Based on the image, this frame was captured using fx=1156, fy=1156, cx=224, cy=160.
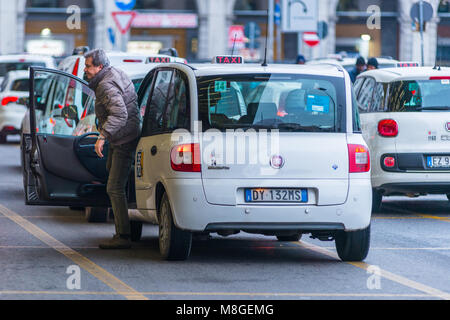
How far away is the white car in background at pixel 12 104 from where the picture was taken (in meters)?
26.1

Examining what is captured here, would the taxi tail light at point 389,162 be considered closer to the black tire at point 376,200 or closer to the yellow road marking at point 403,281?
the black tire at point 376,200

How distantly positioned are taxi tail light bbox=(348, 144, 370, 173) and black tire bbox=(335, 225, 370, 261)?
1.59 ft

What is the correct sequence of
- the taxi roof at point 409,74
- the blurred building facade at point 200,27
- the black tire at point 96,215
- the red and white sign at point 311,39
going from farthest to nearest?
the blurred building facade at point 200,27, the red and white sign at point 311,39, the taxi roof at point 409,74, the black tire at point 96,215

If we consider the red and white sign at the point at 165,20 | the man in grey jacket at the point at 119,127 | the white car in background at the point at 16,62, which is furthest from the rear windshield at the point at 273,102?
the red and white sign at the point at 165,20

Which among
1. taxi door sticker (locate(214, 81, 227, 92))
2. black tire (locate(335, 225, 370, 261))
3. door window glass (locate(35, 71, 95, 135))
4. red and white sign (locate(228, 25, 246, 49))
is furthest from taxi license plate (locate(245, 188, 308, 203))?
red and white sign (locate(228, 25, 246, 49))

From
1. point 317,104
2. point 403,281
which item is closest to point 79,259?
point 317,104

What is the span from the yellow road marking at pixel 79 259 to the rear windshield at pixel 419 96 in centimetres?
441

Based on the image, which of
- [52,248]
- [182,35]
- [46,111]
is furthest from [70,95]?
[182,35]

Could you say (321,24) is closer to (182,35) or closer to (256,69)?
(182,35)

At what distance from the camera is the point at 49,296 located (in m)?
7.43

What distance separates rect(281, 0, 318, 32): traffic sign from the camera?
99.2 feet

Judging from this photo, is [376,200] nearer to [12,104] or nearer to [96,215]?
[96,215]

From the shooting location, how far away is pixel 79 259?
9.27 metres
